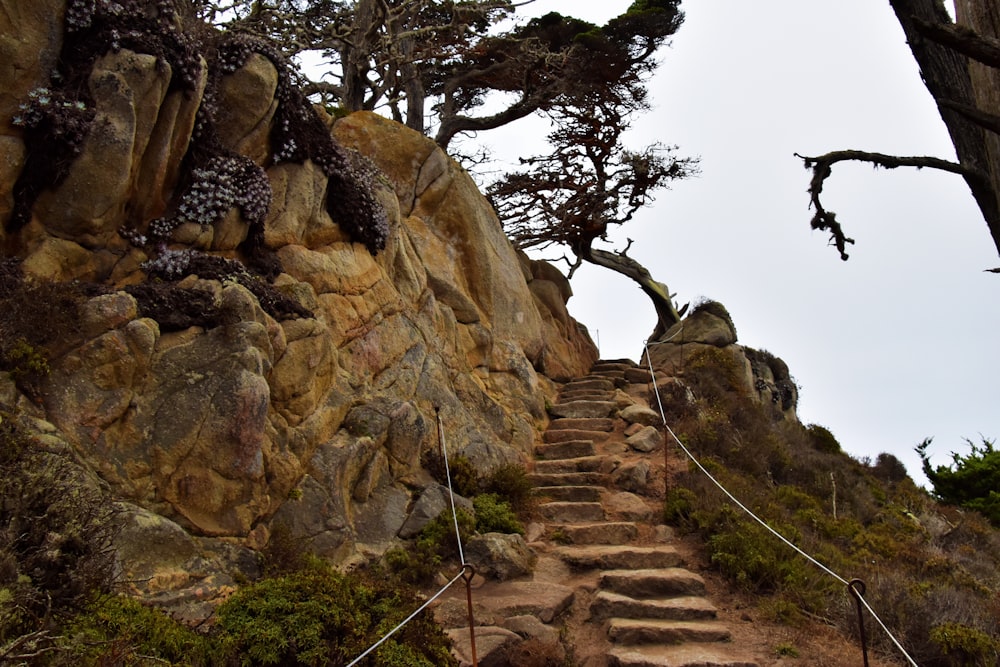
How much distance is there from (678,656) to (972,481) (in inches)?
677

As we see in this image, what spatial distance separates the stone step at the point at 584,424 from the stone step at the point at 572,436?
0.26m

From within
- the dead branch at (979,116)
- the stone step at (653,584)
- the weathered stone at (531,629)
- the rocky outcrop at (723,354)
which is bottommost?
the weathered stone at (531,629)

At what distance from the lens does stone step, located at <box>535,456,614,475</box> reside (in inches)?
490

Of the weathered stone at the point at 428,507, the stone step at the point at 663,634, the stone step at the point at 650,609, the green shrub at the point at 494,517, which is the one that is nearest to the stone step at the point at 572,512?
the green shrub at the point at 494,517

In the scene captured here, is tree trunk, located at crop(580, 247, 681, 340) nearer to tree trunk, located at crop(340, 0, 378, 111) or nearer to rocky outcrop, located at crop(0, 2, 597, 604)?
tree trunk, located at crop(340, 0, 378, 111)

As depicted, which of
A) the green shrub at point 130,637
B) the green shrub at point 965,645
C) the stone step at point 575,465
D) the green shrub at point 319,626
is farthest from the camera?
the stone step at point 575,465

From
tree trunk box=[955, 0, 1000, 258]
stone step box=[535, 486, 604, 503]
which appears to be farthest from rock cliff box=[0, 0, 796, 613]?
tree trunk box=[955, 0, 1000, 258]

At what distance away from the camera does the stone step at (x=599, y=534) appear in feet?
33.7

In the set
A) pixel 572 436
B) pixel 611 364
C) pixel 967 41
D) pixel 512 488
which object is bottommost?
pixel 512 488

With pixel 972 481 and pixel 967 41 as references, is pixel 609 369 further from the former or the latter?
pixel 967 41

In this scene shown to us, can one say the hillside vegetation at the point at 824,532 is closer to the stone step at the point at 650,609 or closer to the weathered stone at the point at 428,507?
the stone step at the point at 650,609

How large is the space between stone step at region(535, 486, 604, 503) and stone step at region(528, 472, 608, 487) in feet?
0.99

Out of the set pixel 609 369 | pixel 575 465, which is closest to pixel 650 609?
pixel 575 465

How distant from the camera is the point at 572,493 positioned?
38.1 ft
